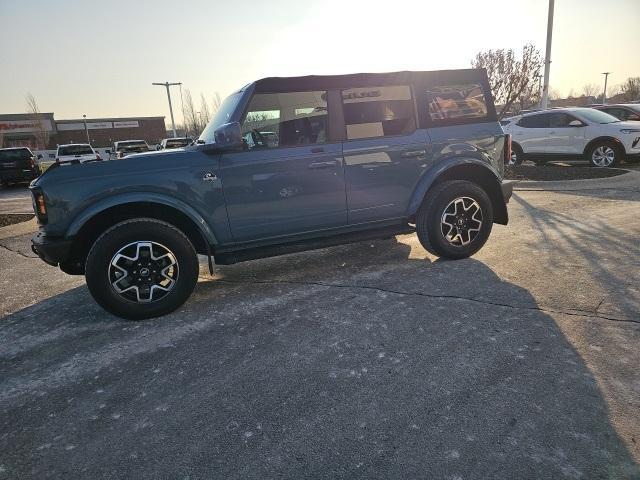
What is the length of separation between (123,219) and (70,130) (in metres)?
65.0

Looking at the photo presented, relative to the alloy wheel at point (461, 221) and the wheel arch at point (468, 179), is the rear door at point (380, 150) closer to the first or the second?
the wheel arch at point (468, 179)

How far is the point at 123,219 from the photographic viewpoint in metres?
3.83

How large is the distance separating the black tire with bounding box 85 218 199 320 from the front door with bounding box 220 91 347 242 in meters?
0.54

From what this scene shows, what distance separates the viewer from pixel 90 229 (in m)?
3.75

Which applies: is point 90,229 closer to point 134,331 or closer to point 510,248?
point 134,331

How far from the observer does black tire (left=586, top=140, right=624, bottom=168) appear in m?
11.2

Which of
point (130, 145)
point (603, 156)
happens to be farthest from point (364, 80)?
point (130, 145)

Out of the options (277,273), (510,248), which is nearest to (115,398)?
(277,273)

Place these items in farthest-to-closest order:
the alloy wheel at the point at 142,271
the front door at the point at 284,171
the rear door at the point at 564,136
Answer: the rear door at the point at 564,136 < the front door at the point at 284,171 < the alloy wheel at the point at 142,271

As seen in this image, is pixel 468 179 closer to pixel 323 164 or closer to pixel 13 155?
pixel 323 164

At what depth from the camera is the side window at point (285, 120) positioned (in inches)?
159

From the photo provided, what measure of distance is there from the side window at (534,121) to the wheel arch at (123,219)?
1177 centimetres

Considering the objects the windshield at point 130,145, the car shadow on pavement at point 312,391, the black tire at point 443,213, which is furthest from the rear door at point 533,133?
the windshield at point 130,145

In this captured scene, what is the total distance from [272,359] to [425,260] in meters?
2.57
